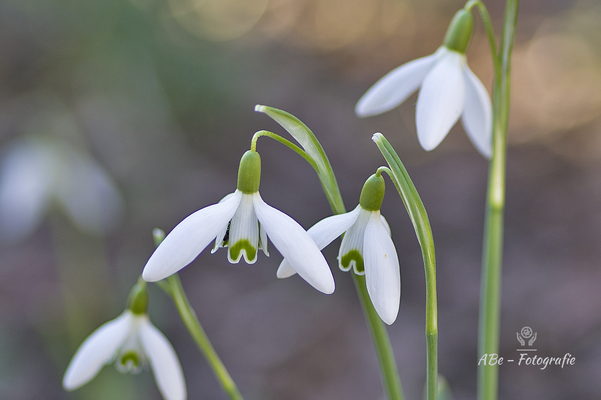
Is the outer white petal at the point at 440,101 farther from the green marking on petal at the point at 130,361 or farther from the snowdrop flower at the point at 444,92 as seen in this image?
the green marking on petal at the point at 130,361

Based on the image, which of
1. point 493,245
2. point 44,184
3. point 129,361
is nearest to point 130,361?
point 129,361

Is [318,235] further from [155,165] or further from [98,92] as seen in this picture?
[98,92]

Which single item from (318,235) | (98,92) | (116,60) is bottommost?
(318,235)

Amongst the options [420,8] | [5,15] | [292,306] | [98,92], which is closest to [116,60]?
[98,92]

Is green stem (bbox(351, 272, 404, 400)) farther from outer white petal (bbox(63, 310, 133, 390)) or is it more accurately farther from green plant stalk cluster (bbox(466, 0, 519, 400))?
outer white petal (bbox(63, 310, 133, 390))

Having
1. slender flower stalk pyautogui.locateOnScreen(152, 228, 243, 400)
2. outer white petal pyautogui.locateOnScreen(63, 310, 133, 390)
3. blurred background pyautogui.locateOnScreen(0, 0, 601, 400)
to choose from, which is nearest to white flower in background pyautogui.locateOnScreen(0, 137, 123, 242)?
blurred background pyautogui.locateOnScreen(0, 0, 601, 400)

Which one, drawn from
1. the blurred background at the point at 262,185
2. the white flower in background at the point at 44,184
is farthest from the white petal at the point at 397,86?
the white flower in background at the point at 44,184

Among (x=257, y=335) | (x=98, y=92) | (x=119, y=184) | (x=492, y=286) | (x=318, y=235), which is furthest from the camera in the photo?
(x=98, y=92)

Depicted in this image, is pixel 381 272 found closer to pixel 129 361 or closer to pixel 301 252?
pixel 301 252
